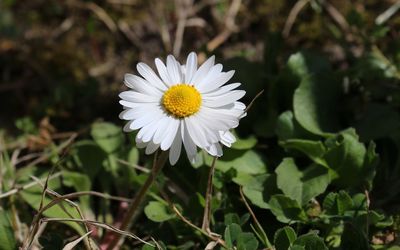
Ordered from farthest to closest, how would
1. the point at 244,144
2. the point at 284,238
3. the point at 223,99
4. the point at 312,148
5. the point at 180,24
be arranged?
1. the point at 180,24
2. the point at 244,144
3. the point at 312,148
4. the point at 284,238
5. the point at 223,99

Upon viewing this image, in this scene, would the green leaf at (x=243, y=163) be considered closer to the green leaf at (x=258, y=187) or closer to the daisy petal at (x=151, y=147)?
the green leaf at (x=258, y=187)

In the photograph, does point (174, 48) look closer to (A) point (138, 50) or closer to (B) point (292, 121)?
(A) point (138, 50)

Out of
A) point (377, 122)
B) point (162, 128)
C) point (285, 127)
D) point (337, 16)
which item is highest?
point (162, 128)

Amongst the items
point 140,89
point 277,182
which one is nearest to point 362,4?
point 277,182

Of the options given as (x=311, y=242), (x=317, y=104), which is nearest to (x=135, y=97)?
(x=311, y=242)

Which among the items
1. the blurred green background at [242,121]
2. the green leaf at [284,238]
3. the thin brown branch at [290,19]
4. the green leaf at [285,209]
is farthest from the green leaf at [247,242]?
the thin brown branch at [290,19]

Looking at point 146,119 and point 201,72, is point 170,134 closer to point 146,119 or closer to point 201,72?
point 146,119

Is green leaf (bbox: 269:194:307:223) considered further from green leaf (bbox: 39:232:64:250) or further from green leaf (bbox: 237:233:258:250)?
green leaf (bbox: 39:232:64:250)
